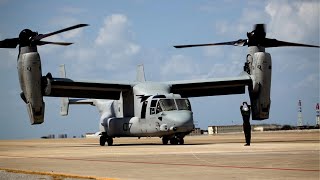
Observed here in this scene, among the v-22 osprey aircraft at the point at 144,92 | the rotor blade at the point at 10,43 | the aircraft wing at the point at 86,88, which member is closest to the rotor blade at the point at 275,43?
the v-22 osprey aircraft at the point at 144,92

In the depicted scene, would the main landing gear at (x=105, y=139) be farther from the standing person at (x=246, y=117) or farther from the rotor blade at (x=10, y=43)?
the standing person at (x=246, y=117)

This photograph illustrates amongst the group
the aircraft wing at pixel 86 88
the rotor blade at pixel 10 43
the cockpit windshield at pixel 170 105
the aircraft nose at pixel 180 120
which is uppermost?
the rotor blade at pixel 10 43

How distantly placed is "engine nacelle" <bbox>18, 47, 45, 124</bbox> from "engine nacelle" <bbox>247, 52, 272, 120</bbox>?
1223 centimetres

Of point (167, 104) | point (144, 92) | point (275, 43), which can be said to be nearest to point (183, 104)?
point (167, 104)

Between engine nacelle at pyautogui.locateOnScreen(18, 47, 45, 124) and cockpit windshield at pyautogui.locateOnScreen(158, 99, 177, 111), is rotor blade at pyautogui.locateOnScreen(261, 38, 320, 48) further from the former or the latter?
engine nacelle at pyautogui.locateOnScreen(18, 47, 45, 124)

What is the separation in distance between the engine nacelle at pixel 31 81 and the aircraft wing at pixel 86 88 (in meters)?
1.36

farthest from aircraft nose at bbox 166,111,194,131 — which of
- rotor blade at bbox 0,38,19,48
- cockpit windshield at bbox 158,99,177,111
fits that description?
rotor blade at bbox 0,38,19,48

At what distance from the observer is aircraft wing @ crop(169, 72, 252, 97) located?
1404 inches

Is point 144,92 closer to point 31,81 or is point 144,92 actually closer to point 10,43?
point 31,81

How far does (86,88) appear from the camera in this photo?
36.3 m

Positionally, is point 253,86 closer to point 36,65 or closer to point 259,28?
point 259,28

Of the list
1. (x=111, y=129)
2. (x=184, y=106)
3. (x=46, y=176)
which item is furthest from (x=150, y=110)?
(x=46, y=176)

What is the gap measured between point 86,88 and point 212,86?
818 centimetres

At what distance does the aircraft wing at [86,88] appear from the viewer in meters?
34.4
